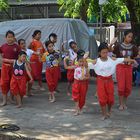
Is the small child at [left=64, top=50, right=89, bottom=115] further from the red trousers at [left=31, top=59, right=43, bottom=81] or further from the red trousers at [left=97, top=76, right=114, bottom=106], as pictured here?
the red trousers at [left=31, top=59, right=43, bottom=81]

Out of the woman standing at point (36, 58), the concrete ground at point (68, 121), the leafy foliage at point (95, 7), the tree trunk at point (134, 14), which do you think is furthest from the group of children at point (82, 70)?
the leafy foliage at point (95, 7)

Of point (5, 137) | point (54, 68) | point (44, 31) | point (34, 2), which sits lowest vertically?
point (5, 137)

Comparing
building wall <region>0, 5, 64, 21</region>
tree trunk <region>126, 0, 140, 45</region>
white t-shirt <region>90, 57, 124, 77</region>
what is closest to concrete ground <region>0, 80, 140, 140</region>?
white t-shirt <region>90, 57, 124, 77</region>

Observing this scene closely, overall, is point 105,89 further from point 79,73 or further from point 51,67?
point 51,67

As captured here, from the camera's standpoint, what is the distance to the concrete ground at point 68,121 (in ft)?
22.4

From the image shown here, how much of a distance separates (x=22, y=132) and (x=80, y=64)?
188 centimetres

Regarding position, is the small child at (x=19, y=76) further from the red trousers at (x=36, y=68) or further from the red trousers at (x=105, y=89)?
the red trousers at (x=36, y=68)

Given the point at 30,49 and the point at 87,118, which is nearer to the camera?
the point at 87,118

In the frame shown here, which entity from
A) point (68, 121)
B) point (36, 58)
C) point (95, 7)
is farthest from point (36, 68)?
point (95, 7)

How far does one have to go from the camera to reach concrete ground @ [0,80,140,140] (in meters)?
6.81

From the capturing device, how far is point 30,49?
11008 millimetres

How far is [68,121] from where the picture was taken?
771 centimetres

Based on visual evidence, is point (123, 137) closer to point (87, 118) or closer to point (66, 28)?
point (87, 118)

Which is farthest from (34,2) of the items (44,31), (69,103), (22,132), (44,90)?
(22,132)
